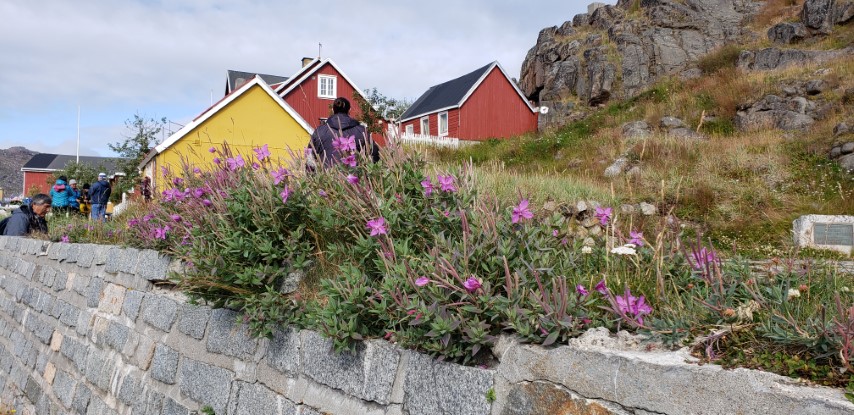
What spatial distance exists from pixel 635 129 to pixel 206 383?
46.8 ft

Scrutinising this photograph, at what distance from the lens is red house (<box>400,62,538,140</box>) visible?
30641 mm

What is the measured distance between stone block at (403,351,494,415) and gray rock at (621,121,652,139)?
13.4 meters

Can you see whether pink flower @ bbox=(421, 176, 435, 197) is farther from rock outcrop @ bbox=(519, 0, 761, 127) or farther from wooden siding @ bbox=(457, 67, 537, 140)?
wooden siding @ bbox=(457, 67, 537, 140)

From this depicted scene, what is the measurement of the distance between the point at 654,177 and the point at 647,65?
71.5ft

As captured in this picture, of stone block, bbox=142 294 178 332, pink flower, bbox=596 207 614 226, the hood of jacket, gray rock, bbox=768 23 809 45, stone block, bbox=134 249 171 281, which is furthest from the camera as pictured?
gray rock, bbox=768 23 809 45

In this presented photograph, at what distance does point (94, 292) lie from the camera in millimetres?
5238

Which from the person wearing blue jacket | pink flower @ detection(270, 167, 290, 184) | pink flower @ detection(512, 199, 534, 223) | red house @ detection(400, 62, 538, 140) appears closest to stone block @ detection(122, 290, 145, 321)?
pink flower @ detection(270, 167, 290, 184)

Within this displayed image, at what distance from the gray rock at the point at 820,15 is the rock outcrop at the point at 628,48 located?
570 centimetres

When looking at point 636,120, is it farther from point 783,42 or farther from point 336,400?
point 336,400

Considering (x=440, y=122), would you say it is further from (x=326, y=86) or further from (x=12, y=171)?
(x=12, y=171)

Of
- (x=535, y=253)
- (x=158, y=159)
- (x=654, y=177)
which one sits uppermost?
(x=158, y=159)

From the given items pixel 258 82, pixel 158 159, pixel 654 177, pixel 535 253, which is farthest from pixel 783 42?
pixel 535 253

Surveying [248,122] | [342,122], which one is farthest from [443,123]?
[342,122]

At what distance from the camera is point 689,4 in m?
30.6
